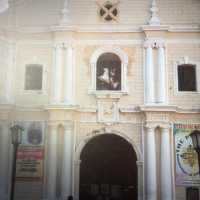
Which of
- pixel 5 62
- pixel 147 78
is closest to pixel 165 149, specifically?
pixel 147 78

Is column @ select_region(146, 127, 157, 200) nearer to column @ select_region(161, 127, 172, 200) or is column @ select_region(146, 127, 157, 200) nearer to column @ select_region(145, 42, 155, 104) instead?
column @ select_region(161, 127, 172, 200)

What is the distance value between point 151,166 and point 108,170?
2408mm

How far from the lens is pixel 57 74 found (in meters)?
20.2

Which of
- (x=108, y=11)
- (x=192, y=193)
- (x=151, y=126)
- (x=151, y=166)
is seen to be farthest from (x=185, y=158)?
(x=108, y=11)

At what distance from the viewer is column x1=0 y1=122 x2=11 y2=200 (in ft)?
63.5

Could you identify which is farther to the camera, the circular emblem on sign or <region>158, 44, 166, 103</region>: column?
the circular emblem on sign

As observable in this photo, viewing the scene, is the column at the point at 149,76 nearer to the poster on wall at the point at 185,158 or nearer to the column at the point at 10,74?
the poster on wall at the point at 185,158

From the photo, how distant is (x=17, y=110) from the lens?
793 inches

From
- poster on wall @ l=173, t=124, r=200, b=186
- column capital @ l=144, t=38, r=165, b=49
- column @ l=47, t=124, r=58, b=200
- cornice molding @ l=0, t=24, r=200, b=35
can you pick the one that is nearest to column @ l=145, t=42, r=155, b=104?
column capital @ l=144, t=38, r=165, b=49

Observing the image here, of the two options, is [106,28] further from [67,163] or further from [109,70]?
[67,163]

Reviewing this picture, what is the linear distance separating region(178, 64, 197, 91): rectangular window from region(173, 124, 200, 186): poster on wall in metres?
1.97

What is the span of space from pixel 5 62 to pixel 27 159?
16.7 feet

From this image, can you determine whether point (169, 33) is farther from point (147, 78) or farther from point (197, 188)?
point (197, 188)

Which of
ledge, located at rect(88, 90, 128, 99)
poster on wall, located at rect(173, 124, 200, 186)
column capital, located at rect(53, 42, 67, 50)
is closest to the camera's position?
poster on wall, located at rect(173, 124, 200, 186)
